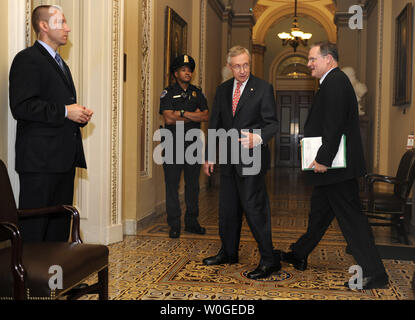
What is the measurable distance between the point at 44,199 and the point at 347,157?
197 centimetres

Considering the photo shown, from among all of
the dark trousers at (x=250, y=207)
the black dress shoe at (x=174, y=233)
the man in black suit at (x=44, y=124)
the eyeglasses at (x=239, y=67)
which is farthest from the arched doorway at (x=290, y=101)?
the man in black suit at (x=44, y=124)

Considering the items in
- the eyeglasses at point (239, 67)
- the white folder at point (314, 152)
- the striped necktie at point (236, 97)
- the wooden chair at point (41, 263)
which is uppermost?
the eyeglasses at point (239, 67)

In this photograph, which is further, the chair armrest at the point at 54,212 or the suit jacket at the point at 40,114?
the suit jacket at the point at 40,114

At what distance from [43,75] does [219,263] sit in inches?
77.6

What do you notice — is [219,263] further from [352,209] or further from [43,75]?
[43,75]

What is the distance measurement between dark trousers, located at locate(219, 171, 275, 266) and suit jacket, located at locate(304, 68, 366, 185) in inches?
17.9

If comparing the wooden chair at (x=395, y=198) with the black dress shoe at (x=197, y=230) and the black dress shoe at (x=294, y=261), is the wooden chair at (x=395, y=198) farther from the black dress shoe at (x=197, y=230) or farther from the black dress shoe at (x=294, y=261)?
the black dress shoe at (x=197, y=230)

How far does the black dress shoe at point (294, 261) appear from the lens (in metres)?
3.65

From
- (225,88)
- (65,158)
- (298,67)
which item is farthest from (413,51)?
(298,67)

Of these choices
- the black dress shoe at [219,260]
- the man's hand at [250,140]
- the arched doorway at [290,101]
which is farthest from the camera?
the arched doorway at [290,101]

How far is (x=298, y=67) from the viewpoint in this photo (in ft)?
57.3

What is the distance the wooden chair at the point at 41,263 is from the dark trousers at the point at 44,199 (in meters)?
0.25

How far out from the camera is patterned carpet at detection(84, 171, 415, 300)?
9.93 feet

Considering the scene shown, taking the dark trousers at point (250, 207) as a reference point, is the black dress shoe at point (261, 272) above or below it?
below
